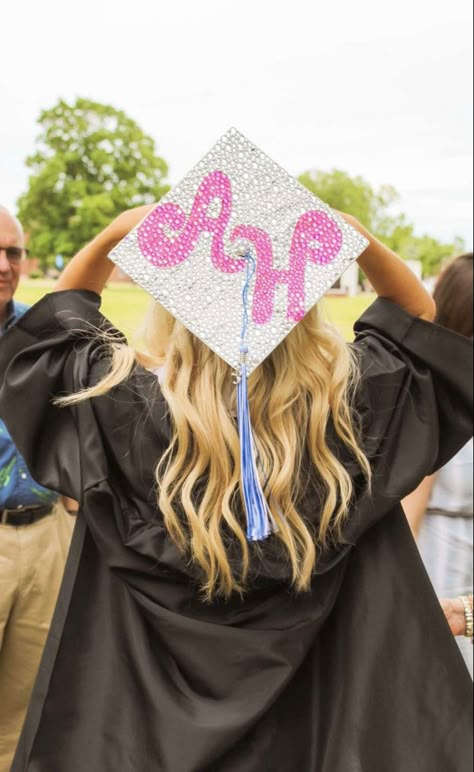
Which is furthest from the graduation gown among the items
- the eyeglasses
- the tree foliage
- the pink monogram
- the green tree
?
the tree foliage

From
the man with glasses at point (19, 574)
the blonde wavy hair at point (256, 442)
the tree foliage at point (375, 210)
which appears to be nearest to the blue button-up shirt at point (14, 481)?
the man with glasses at point (19, 574)

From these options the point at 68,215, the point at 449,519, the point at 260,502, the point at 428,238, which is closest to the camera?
the point at 260,502

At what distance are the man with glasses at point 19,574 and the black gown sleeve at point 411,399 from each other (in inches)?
51.3

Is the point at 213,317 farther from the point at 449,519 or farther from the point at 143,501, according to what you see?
the point at 449,519

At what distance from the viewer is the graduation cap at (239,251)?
151cm

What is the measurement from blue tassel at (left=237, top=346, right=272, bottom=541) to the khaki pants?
1269 millimetres

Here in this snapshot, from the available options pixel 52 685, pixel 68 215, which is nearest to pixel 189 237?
pixel 52 685

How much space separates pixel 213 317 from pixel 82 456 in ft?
1.31

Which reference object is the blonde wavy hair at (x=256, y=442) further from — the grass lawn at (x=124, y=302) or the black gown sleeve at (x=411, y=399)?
the grass lawn at (x=124, y=302)

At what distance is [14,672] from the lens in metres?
2.49

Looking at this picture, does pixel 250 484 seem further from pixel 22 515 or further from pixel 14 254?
pixel 14 254

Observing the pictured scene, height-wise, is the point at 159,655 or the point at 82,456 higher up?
the point at 82,456

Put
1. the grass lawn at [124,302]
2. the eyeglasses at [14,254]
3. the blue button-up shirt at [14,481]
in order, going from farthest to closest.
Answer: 1. the grass lawn at [124,302]
2. the eyeglasses at [14,254]
3. the blue button-up shirt at [14,481]

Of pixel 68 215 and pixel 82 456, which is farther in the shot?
pixel 68 215
